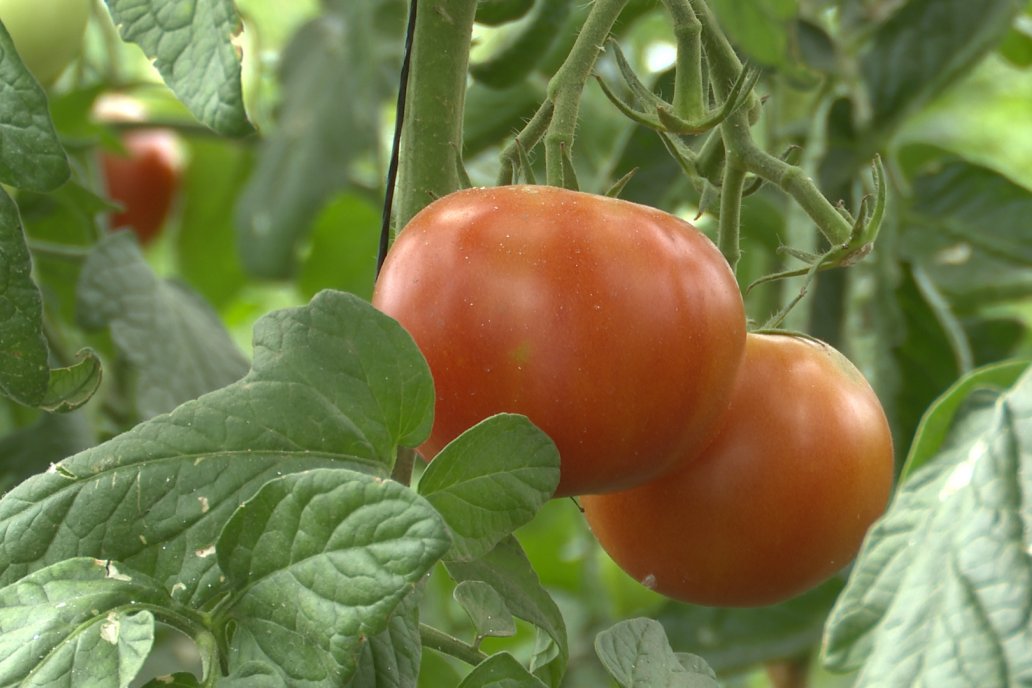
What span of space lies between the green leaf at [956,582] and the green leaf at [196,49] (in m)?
0.27

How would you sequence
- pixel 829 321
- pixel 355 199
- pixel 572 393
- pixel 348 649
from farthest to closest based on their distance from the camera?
pixel 355 199, pixel 829 321, pixel 572 393, pixel 348 649

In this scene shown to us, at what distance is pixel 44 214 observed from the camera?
1.00 m

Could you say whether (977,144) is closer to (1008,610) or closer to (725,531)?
(725,531)

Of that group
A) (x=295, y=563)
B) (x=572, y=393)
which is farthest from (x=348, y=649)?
(x=572, y=393)

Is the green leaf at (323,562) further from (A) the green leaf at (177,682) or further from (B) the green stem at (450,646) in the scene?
(B) the green stem at (450,646)

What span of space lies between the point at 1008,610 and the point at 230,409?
0.26 meters

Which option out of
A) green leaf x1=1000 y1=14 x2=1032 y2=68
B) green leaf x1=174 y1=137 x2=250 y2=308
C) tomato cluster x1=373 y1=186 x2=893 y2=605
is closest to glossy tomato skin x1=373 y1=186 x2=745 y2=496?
tomato cluster x1=373 y1=186 x2=893 y2=605

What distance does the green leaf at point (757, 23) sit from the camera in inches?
27.0

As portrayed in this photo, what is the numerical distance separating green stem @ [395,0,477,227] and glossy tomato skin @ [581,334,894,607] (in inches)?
6.6

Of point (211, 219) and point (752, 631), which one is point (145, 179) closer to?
point (211, 219)

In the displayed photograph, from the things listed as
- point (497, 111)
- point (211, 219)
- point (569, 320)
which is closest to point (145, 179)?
point (211, 219)

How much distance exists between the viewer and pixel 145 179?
72.6 inches

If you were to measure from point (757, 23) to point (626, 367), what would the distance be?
→ 0.27m

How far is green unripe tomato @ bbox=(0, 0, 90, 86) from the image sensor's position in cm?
70
